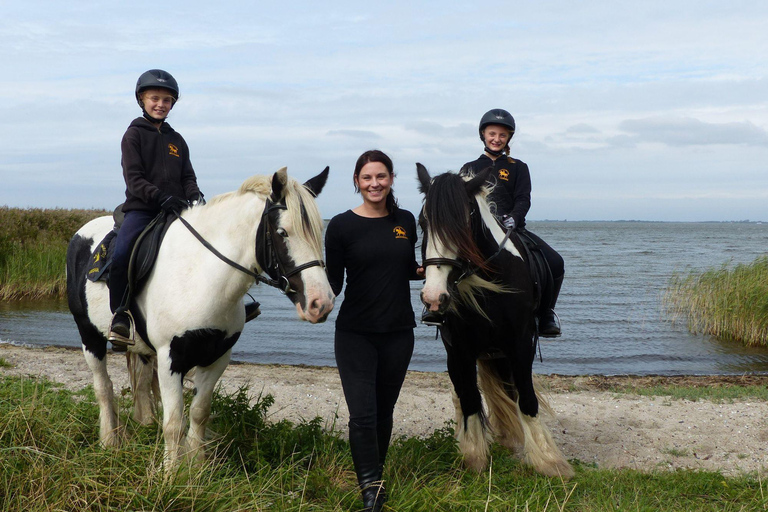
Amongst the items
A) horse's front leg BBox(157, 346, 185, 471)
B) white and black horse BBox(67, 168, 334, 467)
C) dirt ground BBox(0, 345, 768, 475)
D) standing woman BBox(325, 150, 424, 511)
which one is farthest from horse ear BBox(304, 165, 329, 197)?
dirt ground BBox(0, 345, 768, 475)

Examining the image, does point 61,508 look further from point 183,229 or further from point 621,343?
point 621,343

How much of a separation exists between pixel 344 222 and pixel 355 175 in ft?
1.05

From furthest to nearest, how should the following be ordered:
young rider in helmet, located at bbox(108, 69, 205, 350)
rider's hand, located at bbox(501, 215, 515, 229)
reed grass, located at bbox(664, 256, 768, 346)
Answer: reed grass, located at bbox(664, 256, 768, 346), rider's hand, located at bbox(501, 215, 515, 229), young rider in helmet, located at bbox(108, 69, 205, 350)

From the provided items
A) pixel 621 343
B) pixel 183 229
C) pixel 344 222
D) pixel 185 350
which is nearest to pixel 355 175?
pixel 344 222

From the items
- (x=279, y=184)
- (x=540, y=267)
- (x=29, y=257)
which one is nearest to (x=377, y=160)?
(x=279, y=184)

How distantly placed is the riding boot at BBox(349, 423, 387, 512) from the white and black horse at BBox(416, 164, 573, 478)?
86 cm

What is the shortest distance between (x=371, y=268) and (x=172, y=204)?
1572 millimetres

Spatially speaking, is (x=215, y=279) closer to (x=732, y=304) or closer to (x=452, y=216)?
(x=452, y=216)

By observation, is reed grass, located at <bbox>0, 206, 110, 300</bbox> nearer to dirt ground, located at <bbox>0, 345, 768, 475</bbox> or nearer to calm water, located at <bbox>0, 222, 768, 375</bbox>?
calm water, located at <bbox>0, 222, 768, 375</bbox>

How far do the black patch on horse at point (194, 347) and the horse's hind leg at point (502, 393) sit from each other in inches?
98.2

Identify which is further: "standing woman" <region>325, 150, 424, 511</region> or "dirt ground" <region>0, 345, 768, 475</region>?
"dirt ground" <region>0, 345, 768, 475</region>

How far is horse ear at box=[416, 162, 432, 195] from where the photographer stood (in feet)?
14.8

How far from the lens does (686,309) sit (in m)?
15.9

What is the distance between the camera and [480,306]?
15.6ft
